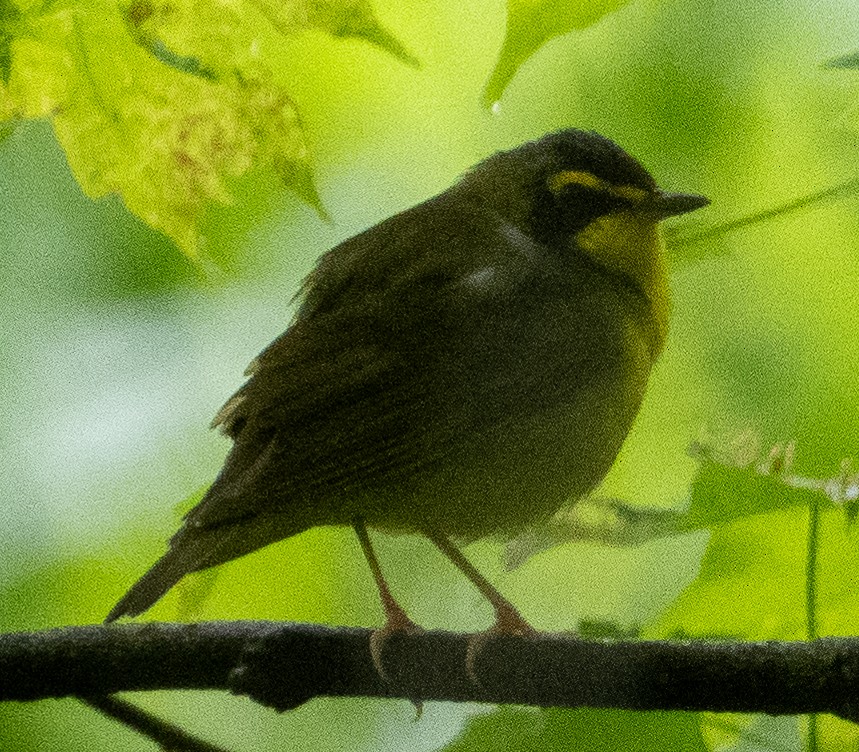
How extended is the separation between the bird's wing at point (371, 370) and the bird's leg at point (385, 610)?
68 millimetres

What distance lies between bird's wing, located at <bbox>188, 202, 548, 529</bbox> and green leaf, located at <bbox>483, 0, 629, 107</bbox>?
94 mm

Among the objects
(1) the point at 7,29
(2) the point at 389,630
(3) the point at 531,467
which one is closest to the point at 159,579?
(2) the point at 389,630

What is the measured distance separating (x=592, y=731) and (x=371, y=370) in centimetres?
25

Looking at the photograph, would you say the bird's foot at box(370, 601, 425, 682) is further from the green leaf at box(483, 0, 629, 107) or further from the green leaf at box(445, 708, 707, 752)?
the green leaf at box(483, 0, 629, 107)

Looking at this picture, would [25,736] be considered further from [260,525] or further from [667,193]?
[667,193]

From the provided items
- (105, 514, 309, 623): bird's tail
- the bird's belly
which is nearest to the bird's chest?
the bird's belly

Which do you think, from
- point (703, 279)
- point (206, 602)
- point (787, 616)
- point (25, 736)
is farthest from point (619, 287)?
point (25, 736)

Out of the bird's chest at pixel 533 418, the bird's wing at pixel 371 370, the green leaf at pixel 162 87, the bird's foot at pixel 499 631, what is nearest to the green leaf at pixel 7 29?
the green leaf at pixel 162 87

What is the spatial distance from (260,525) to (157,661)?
9cm

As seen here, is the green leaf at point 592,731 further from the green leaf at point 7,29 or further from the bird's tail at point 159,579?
the green leaf at point 7,29

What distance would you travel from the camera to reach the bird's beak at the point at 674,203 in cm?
63

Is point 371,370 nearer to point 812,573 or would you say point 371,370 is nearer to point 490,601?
point 490,601

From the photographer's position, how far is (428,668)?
0.60 meters

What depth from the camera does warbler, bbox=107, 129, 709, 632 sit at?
62 cm
